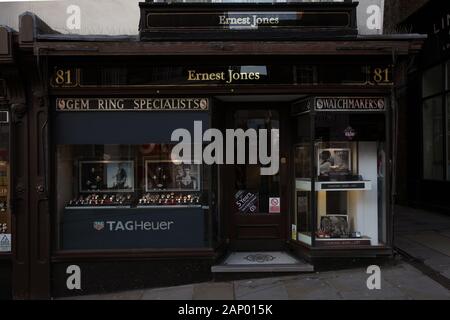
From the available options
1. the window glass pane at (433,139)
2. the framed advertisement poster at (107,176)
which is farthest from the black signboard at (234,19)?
the window glass pane at (433,139)

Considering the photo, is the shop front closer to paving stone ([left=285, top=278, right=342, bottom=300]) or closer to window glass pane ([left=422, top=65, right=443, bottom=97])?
paving stone ([left=285, top=278, right=342, bottom=300])

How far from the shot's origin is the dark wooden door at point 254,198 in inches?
343

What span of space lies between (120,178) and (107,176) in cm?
20

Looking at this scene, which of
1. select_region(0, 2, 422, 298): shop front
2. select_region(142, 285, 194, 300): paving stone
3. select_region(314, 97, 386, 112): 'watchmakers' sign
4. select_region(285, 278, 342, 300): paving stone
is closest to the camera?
select_region(285, 278, 342, 300): paving stone

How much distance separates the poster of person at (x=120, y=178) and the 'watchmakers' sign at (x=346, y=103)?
9.72ft

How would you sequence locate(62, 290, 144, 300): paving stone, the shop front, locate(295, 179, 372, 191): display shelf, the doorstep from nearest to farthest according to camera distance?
1. locate(62, 290, 144, 300): paving stone
2. the shop front
3. the doorstep
4. locate(295, 179, 372, 191): display shelf

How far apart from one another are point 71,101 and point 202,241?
2.79 metres

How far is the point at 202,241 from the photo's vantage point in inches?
304

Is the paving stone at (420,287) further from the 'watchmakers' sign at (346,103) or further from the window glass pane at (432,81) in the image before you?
the window glass pane at (432,81)

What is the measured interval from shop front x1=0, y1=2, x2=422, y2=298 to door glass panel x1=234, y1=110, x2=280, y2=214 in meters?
0.62

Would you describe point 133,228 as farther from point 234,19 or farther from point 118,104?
point 234,19

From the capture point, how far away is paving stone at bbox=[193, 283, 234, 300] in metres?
6.97

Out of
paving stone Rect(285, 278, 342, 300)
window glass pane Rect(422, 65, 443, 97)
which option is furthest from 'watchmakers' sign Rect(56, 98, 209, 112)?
window glass pane Rect(422, 65, 443, 97)

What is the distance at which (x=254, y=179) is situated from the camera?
8797 millimetres
